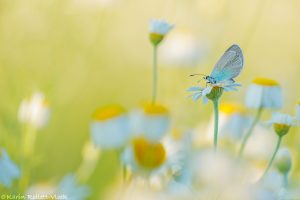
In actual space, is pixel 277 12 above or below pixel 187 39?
above

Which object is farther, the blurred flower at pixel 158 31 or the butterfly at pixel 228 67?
the blurred flower at pixel 158 31

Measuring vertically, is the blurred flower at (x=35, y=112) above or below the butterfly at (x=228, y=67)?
below

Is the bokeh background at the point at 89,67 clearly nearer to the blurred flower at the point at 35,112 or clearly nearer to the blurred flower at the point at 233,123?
the blurred flower at the point at 35,112

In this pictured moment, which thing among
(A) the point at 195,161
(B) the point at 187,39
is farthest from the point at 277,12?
(A) the point at 195,161

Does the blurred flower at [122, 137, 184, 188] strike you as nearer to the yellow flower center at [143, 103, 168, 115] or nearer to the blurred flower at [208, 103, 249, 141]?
the yellow flower center at [143, 103, 168, 115]

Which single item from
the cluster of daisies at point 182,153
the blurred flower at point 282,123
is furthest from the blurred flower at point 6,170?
the blurred flower at point 282,123

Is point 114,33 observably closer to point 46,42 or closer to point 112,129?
point 46,42

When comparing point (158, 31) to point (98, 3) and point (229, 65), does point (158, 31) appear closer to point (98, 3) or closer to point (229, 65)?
point (229, 65)
